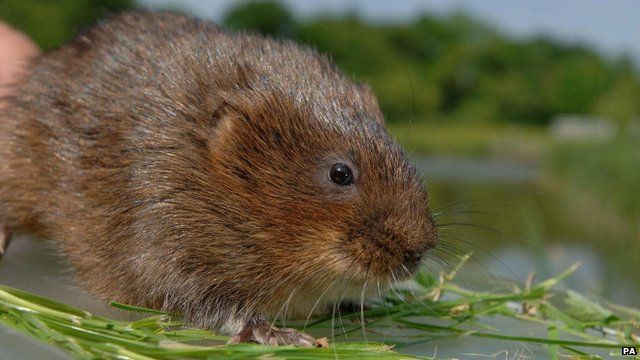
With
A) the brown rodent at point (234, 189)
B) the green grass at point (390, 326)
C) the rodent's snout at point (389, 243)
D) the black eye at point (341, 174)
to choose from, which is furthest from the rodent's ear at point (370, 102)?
the green grass at point (390, 326)

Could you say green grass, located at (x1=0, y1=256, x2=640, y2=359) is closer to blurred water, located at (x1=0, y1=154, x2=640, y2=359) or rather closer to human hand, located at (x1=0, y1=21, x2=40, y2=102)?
blurred water, located at (x1=0, y1=154, x2=640, y2=359)

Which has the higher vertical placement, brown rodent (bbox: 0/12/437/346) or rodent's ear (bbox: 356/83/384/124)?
rodent's ear (bbox: 356/83/384/124)

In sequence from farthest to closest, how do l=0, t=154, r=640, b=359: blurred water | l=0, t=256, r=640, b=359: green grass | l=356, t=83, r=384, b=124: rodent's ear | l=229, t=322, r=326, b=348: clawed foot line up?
l=356, t=83, r=384, b=124: rodent's ear, l=0, t=154, r=640, b=359: blurred water, l=229, t=322, r=326, b=348: clawed foot, l=0, t=256, r=640, b=359: green grass

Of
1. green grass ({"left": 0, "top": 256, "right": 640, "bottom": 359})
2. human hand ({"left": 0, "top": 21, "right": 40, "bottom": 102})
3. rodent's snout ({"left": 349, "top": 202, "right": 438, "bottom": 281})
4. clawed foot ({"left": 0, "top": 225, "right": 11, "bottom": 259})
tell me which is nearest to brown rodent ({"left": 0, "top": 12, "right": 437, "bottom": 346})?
rodent's snout ({"left": 349, "top": 202, "right": 438, "bottom": 281})

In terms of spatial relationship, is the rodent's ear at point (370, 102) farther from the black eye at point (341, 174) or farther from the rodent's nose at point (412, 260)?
the rodent's nose at point (412, 260)

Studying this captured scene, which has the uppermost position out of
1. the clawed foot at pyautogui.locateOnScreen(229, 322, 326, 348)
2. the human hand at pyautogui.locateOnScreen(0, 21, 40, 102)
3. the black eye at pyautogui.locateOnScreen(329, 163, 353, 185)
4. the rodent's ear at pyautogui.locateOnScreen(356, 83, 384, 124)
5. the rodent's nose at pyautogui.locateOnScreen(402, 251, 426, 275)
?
the human hand at pyautogui.locateOnScreen(0, 21, 40, 102)

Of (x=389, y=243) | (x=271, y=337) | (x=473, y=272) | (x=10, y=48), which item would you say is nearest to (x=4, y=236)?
(x=271, y=337)

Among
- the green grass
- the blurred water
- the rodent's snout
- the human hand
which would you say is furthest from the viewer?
the human hand
